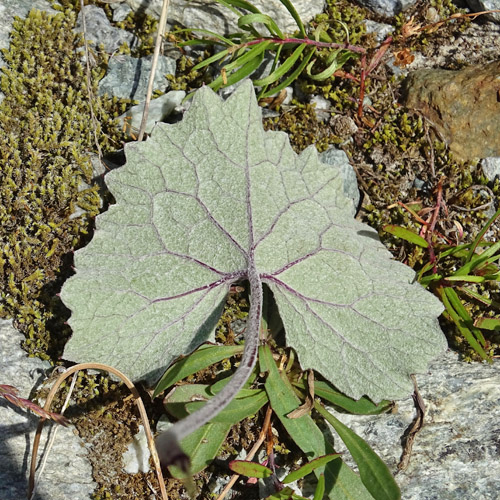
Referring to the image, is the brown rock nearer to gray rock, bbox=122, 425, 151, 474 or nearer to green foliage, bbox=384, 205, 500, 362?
green foliage, bbox=384, 205, 500, 362

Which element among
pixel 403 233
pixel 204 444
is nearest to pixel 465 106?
pixel 403 233

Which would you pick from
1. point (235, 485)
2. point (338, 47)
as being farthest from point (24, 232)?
point (338, 47)

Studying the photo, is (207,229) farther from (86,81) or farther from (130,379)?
(86,81)

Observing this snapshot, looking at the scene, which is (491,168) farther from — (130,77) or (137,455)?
(137,455)

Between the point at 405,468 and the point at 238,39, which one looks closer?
the point at 405,468

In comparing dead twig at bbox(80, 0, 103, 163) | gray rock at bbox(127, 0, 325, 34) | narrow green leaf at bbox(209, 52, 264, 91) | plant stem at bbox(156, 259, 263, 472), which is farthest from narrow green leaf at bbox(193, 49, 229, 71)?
plant stem at bbox(156, 259, 263, 472)

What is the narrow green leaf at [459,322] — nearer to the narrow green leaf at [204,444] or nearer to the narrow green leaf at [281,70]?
the narrow green leaf at [204,444]

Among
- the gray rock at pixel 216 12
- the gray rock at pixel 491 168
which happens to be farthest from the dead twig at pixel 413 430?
the gray rock at pixel 216 12
